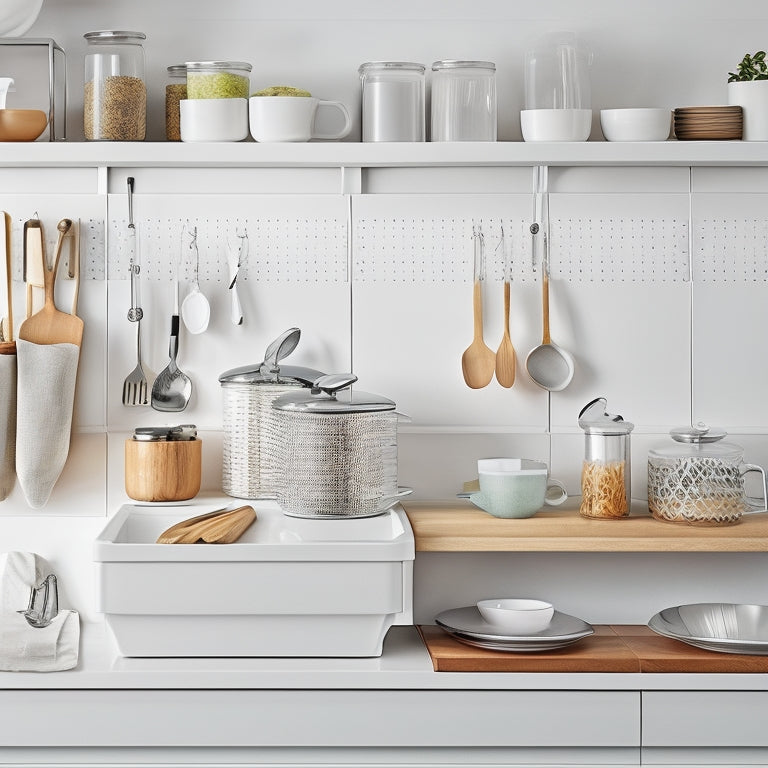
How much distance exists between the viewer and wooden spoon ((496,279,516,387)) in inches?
69.7

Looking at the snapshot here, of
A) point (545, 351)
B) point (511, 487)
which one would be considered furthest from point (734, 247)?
point (511, 487)

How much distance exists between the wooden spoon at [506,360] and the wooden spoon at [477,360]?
0.6 inches

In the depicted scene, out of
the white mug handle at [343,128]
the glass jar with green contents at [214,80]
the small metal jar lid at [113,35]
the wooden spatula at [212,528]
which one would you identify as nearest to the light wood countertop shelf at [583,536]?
the wooden spatula at [212,528]

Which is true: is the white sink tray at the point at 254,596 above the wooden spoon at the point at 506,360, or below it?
below

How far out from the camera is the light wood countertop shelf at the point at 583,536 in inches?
61.2

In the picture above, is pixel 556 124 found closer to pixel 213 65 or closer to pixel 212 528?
pixel 213 65

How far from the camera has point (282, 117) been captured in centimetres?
165

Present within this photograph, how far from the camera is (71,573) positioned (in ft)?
5.82

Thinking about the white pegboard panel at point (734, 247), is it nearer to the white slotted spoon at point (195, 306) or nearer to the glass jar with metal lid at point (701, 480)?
the glass jar with metal lid at point (701, 480)

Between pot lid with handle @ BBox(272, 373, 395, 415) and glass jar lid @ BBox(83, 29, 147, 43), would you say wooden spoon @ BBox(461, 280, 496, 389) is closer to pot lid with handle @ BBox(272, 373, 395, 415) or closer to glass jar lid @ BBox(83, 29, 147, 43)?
pot lid with handle @ BBox(272, 373, 395, 415)

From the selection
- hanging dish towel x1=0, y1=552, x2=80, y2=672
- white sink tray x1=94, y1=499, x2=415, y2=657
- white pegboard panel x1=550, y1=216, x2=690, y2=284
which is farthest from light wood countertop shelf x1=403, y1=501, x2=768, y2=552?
hanging dish towel x1=0, y1=552, x2=80, y2=672

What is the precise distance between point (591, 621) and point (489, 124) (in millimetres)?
892

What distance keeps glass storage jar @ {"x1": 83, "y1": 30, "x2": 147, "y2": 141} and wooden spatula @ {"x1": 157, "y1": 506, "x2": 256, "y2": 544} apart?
0.66m

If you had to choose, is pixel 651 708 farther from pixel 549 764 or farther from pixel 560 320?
pixel 560 320
